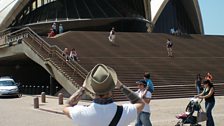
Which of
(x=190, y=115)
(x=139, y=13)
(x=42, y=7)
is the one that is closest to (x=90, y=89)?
(x=190, y=115)

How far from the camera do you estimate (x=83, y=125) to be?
3564mm

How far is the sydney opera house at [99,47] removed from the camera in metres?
27.4

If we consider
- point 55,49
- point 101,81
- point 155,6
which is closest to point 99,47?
point 55,49

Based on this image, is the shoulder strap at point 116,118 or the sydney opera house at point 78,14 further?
the sydney opera house at point 78,14

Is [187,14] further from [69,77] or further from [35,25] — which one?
[69,77]

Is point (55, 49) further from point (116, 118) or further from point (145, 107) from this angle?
point (116, 118)

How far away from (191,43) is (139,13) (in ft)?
73.2

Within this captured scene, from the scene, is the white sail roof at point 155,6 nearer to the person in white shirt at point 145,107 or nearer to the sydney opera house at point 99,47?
the sydney opera house at point 99,47

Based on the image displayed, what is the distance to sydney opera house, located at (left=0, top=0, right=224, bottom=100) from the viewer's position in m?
27.4

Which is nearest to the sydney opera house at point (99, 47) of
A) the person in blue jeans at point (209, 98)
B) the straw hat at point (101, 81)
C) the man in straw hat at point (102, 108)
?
the person in blue jeans at point (209, 98)

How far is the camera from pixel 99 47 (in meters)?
33.4

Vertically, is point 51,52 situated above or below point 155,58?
above

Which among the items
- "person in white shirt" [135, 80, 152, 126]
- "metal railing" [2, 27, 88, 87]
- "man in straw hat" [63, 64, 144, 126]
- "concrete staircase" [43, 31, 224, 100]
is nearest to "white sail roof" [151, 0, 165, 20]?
"concrete staircase" [43, 31, 224, 100]

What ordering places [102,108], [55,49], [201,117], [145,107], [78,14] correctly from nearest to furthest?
1. [102,108]
2. [145,107]
3. [201,117]
4. [55,49]
5. [78,14]
